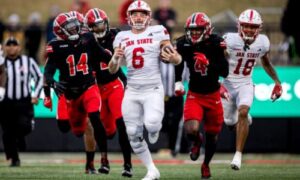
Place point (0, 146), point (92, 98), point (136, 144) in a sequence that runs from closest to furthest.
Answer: point (136, 144) → point (92, 98) → point (0, 146)

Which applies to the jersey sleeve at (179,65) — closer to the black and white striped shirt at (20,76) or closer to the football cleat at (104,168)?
the football cleat at (104,168)

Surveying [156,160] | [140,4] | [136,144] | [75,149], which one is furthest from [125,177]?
[75,149]

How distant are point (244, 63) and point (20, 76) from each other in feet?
13.1

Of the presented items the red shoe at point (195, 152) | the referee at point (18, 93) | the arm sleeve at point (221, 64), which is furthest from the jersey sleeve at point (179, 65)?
the referee at point (18, 93)

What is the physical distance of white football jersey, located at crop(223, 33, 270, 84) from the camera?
16.0 meters

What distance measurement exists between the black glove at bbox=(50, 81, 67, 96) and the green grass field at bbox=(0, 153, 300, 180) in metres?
1.05

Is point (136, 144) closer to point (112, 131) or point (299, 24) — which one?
point (112, 131)

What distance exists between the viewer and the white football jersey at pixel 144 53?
14.0 metres

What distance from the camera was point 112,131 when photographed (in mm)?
15844

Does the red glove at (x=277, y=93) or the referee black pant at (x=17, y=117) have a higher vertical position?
the red glove at (x=277, y=93)

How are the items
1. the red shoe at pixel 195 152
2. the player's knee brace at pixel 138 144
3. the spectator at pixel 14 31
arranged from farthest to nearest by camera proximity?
the spectator at pixel 14 31 → the red shoe at pixel 195 152 → the player's knee brace at pixel 138 144

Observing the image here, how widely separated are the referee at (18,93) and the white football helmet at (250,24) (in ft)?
12.4

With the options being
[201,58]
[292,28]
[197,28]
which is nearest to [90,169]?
[201,58]

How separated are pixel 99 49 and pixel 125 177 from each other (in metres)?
1.68
